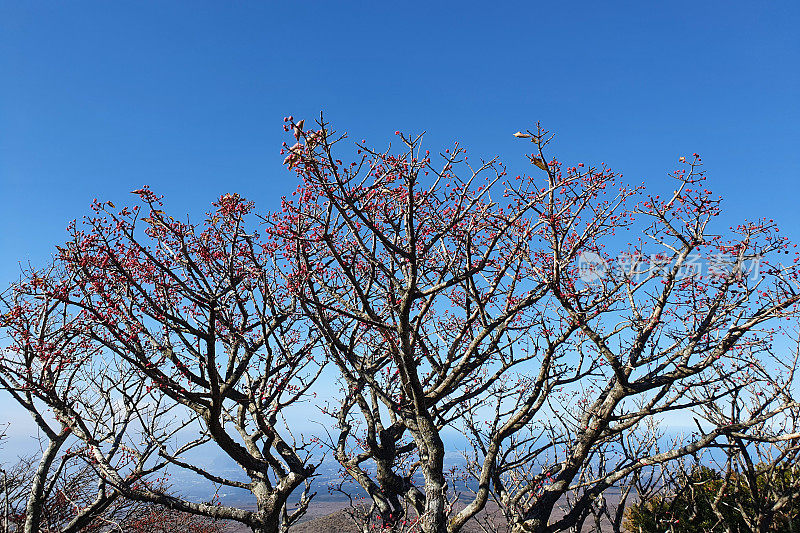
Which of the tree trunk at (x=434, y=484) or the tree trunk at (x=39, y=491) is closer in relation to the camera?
the tree trunk at (x=434, y=484)

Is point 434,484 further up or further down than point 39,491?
further down

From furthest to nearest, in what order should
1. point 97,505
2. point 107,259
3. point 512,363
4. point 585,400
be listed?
point 585,400, point 97,505, point 512,363, point 107,259

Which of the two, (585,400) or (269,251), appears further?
(585,400)

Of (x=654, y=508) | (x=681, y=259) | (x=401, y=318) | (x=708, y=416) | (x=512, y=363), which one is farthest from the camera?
(x=654, y=508)

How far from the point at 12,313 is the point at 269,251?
5749mm

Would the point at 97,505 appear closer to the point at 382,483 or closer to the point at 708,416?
the point at 382,483

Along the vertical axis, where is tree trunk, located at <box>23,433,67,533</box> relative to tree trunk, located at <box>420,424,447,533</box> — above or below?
above

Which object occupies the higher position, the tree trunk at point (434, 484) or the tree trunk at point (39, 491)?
the tree trunk at point (39, 491)

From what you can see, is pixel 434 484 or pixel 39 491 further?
pixel 39 491

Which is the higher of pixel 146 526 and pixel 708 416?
pixel 146 526

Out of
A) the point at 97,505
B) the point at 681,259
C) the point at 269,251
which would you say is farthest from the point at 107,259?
the point at 681,259

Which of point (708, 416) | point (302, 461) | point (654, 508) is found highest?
point (302, 461)

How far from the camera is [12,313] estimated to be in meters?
9.20

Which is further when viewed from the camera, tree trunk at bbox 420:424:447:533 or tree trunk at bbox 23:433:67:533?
tree trunk at bbox 23:433:67:533
